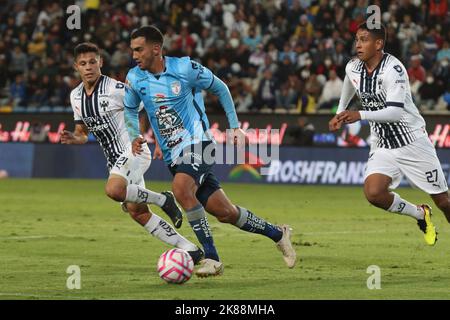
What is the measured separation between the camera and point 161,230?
1085 cm

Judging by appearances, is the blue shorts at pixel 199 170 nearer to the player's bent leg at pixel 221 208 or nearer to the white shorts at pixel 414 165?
the player's bent leg at pixel 221 208

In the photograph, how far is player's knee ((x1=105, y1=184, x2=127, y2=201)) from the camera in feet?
36.1

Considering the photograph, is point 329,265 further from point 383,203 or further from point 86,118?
point 86,118

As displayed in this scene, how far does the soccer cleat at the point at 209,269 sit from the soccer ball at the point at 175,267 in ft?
0.98

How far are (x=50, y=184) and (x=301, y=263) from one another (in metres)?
14.2

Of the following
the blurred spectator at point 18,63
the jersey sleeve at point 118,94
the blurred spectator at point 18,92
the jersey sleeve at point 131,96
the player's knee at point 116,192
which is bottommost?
the blurred spectator at point 18,92

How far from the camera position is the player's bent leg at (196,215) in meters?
9.92

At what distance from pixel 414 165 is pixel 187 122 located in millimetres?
2780

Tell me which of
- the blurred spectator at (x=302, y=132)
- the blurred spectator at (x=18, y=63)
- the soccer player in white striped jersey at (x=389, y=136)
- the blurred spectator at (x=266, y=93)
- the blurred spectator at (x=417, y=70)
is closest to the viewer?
the soccer player in white striped jersey at (x=389, y=136)

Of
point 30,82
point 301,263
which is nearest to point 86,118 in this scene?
point 301,263

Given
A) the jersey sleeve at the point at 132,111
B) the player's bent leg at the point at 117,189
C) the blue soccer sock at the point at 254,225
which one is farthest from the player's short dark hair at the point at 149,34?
the blue soccer sock at the point at 254,225

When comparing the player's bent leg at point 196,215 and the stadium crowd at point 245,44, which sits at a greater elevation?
the player's bent leg at point 196,215

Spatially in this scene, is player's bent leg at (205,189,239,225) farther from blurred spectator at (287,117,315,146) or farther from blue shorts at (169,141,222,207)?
blurred spectator at (287,117,315,146)

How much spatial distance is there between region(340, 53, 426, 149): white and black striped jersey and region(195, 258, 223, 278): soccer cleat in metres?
2.39
